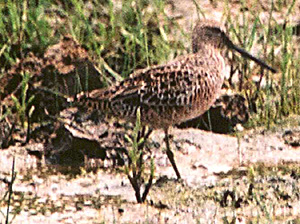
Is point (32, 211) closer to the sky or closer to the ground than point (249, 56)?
closer to the ground

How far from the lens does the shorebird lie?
7.24 m

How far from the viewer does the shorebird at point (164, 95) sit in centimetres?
724

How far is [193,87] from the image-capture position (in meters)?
7.29

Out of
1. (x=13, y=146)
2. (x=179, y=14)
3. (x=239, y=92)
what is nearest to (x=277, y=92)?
(x=239, y=92)

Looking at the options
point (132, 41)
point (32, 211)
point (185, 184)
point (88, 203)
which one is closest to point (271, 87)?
point (132, 41)

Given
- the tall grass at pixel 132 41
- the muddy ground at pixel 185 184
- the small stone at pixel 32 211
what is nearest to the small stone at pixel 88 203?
the muddy ground at pixel 185 184

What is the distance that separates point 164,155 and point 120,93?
28.3 inches

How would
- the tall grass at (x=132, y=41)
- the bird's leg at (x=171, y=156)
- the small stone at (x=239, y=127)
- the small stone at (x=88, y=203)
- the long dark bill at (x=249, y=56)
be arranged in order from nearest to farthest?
the small stone at (x=88, y=203)
the bird's leg at (x=171, y=156)
the long dark bill at (x=249, y=56)
the small stone at (x=239, y=127)
the tall grass at (x=132, y=41)

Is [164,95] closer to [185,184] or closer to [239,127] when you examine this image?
[185,184]

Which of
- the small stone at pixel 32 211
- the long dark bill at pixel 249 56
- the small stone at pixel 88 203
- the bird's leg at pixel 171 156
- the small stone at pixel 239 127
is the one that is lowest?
the small stone at pixel 32 211

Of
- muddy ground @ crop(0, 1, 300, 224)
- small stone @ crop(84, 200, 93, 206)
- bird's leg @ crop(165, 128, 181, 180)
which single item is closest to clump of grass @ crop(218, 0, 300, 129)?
muddy ground @ crop(0, 1, 300, 224)

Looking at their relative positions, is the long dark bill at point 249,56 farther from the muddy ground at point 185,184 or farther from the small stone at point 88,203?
the small stone at point 88,203

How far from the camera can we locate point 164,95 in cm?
724

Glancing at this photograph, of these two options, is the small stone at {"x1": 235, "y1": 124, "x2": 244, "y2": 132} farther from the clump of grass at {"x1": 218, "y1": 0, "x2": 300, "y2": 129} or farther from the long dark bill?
the long dark bill
